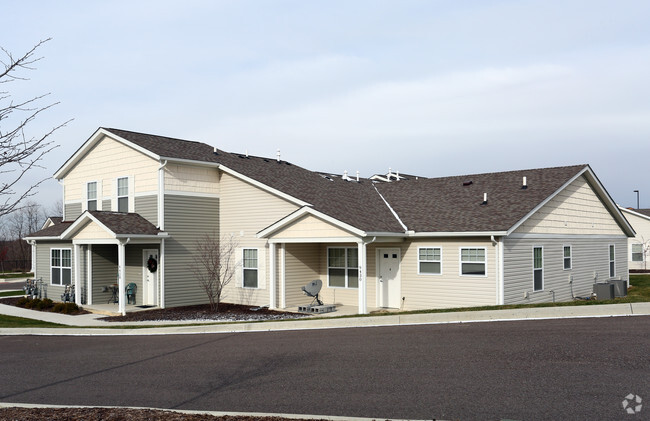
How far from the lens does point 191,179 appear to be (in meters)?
23.2

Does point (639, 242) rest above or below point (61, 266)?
above

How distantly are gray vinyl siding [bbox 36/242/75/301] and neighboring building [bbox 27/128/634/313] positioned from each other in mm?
112

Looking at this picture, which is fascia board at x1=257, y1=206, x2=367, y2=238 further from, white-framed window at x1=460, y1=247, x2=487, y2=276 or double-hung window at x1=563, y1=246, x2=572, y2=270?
double-hung window at x1=563, y1=246, x2=572, y2=270

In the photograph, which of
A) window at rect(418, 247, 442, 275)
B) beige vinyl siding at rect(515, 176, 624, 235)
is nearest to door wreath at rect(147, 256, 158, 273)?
window at rect(418, 247, 442, 275)

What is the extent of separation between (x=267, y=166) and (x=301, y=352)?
1574 centimetres

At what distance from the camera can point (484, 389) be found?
326 inches

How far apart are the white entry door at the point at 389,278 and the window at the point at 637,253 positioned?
92.1 feet

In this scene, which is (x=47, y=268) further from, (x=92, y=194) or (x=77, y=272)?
(x=92, y=194)

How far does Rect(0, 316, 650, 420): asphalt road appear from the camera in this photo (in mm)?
7742

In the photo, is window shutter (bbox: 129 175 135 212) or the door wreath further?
window shutter (bbox: 129 175 135 212)

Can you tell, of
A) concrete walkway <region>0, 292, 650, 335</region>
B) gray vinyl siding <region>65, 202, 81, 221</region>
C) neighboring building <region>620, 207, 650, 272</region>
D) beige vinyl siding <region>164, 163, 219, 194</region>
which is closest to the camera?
concrete walkway <region>0, 292, 650, 335</region>

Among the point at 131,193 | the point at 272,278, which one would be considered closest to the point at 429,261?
the point at 272,278

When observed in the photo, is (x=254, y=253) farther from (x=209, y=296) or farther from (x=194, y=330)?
(x=194, y=330)

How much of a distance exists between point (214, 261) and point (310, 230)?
5.02m
